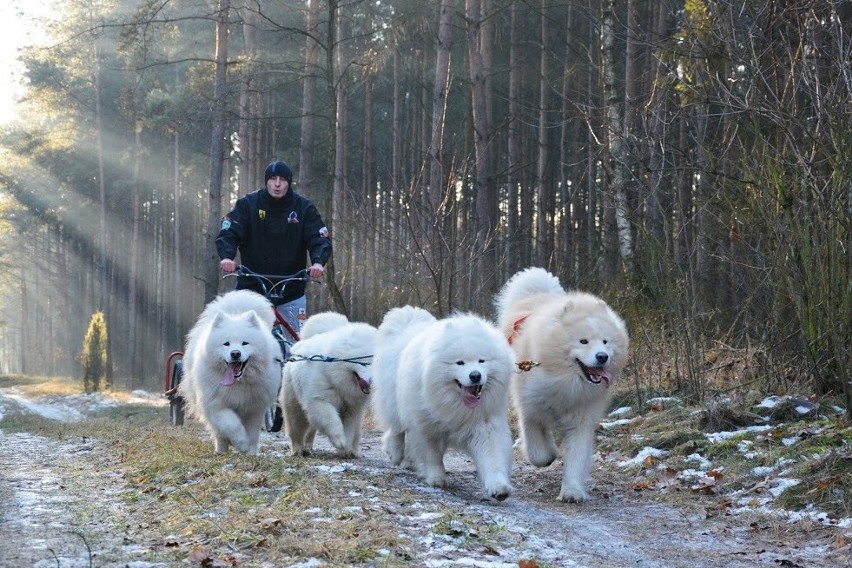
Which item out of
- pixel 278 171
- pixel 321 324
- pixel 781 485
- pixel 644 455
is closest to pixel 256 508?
pixel 781 485

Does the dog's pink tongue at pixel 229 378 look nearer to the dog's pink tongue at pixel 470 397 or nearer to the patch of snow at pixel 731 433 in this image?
the dog's pink tongue at pixel 470 397

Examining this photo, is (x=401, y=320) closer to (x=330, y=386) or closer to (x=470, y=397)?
(x=330, y=386)

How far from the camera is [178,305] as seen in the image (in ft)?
143

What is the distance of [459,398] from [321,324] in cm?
262

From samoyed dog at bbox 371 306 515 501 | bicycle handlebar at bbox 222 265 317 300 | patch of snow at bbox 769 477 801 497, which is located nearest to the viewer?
samoyed dog at bbox 371 306 515 501

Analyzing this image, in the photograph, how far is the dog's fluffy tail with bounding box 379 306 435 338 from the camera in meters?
7.02

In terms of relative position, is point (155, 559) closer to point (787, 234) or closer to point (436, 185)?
point (787, 234)

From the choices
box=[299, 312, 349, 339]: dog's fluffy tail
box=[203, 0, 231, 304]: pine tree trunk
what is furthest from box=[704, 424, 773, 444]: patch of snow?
box=[203, 0, 231, 304]: pine tree trunk

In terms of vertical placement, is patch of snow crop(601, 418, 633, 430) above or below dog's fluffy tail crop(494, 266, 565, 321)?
below

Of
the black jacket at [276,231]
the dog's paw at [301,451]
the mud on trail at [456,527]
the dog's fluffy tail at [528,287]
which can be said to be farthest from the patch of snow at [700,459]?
the black jacket at [276,231]

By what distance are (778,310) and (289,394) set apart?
13.0 ft

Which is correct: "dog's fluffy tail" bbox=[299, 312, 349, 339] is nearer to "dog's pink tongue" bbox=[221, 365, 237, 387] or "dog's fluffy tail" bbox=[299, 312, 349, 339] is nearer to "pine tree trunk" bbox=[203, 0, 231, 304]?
"dog's pink tongue" bbox=[221, 365, 237, 387]

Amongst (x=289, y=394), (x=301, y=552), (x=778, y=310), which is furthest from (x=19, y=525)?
(x=778, y=310)

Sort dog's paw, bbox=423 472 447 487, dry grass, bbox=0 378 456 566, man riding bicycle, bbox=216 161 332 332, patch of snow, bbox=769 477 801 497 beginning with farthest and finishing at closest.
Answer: man riding bicycle, bbox=216 161 332 332, dog's paw, bbox=423 472 447 487, patch of snow, bbox=769 477 801 497, dry grass, bbox=0 378 456 566
